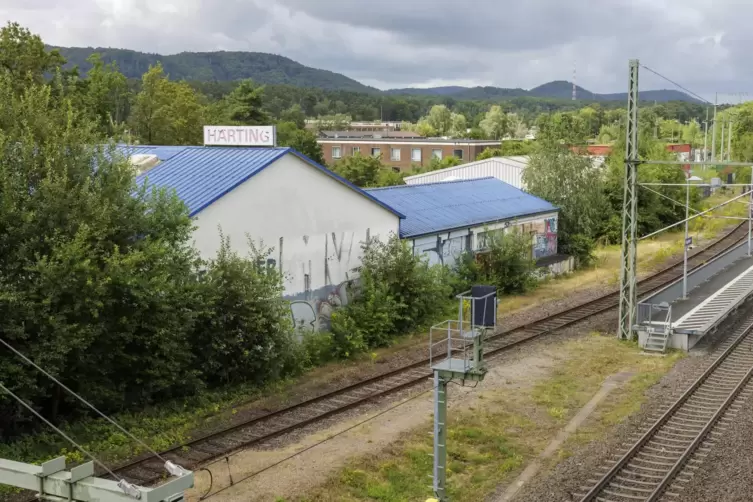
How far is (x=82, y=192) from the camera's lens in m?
15.7

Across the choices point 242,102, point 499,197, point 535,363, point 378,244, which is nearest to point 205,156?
point 378,244

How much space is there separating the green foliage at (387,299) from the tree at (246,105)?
5126 cm

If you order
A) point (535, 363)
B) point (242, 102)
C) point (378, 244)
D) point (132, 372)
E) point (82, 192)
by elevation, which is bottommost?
point (535, 363)

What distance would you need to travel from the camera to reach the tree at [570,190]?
136 ft

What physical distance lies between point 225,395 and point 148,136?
42.7 meters

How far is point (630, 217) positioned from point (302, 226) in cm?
1057

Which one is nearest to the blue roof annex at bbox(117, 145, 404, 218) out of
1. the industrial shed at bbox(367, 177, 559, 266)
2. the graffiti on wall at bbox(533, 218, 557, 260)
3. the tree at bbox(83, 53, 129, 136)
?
the industrial shed at bbox(367, 177, 559, 266)

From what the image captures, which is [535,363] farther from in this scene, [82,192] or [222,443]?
[82,192]

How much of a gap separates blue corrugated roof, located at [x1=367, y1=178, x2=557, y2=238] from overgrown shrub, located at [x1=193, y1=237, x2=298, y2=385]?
996cm

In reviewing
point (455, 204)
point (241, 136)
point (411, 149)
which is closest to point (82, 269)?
→ point (241, 136)

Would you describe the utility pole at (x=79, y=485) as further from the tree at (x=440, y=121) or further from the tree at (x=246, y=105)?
the tree at (x=440, y=121)

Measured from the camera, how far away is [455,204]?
3591 cm

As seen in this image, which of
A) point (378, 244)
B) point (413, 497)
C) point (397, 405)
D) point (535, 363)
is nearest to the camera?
point (413, 497)

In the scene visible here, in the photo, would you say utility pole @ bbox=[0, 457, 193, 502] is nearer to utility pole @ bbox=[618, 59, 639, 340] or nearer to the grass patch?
the grass patch
